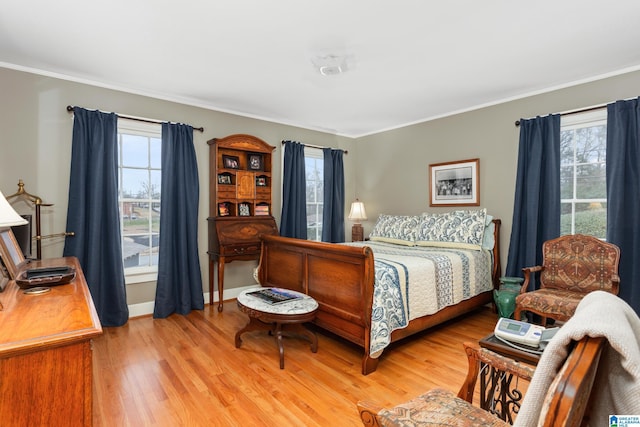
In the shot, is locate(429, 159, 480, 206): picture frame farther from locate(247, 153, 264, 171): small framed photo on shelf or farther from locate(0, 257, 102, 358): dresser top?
locate(0, 257, 102, 358): dresser top

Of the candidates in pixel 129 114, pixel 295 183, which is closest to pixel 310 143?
pixel 295 183

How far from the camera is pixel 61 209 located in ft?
10.7

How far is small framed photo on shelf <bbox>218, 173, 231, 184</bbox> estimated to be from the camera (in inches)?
163

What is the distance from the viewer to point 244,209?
4383 millimetres

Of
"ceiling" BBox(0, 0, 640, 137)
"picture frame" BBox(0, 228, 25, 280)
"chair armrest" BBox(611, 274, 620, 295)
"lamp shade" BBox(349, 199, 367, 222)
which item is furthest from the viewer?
"lamp shade" BBox(349, 199, 367, 222)

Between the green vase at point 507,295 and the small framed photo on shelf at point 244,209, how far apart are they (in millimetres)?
3129

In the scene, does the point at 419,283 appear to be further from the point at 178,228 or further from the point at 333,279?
the point at 178,228

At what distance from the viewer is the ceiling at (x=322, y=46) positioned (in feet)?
7.14

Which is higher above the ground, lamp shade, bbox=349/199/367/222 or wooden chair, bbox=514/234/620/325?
lamp shade, bbox=349/199/367/222

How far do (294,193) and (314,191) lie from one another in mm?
585

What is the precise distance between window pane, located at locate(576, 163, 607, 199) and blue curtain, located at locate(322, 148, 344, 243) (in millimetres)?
3094

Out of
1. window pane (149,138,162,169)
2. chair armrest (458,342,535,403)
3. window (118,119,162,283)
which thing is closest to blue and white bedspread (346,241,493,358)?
chair armrest (458,342,535,403)

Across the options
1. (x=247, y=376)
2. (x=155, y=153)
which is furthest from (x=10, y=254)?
(x=155, y=153)

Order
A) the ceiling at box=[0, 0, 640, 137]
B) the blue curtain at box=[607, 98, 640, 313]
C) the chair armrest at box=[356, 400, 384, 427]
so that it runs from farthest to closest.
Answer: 1. the blue curtain at box=[607, 98, 640, 313]
2. the ceiling at box=[0, 0, 640, 137]
3. the chair armrest at box=[356, 400, 384, 427]
